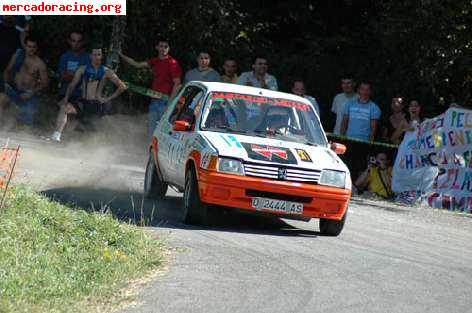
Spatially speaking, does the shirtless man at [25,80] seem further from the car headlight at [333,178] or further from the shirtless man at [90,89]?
the car headlight at [333,178]

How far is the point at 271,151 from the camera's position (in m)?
12.3

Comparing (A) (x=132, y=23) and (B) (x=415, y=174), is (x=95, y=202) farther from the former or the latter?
(A) (x=132, y=23)

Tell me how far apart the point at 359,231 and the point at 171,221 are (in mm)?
2350

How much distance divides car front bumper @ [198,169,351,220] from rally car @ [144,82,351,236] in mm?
11

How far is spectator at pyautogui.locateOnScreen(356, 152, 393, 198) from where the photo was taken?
19.2m

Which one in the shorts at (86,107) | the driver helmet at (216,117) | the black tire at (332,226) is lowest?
the black tire at (332,226)

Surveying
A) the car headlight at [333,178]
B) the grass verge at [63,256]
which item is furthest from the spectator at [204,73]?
the grass verge at [63,256]

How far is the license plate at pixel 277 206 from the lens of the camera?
39.7ft

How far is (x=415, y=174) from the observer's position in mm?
18750

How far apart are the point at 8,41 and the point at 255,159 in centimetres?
1113

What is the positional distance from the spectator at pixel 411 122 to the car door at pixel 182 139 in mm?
6207

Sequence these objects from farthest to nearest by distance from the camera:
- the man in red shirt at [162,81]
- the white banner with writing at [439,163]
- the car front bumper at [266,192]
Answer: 1. the man in red shirt at [162,81]
2. the white banner with writing at [439,163]
3. the car front bumper at [266,192]

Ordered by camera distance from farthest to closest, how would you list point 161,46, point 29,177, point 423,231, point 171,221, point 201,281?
1. point 161,46
2. point 29,177
3. point 423,231
4. point 171,221
5. point 201,281

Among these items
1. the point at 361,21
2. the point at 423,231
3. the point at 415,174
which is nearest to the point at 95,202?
the point at 423,231
